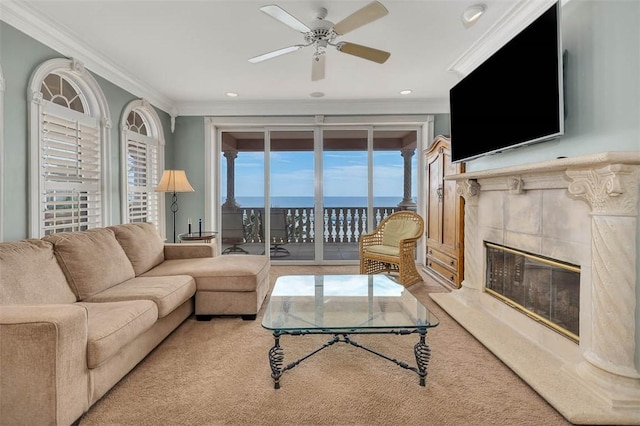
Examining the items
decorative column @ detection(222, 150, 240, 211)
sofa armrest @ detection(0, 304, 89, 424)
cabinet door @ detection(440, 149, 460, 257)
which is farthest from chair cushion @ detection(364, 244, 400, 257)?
sofa armrest @ detection(0, 304, 89, 424)

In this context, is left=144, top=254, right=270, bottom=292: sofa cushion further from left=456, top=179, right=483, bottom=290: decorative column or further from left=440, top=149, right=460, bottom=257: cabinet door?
left=440, top=149, right=460, bottom=257: cabinet door

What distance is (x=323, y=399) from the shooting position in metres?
1.68

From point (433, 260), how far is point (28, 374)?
13.6 feet

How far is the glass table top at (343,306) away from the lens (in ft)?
5.86

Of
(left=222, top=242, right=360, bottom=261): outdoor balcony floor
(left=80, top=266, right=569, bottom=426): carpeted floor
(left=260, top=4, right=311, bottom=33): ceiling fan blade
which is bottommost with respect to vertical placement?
(left=80, top=266, right=569, bottom=426): carpeted floor

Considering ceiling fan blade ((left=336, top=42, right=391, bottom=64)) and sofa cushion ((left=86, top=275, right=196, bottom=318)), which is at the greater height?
ceiling fan blade ((left=336, top=42, right=391, bottom=64))

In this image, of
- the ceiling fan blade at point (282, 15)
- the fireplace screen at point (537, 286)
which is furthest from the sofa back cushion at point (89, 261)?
the fireplace screen at point (537, 286)

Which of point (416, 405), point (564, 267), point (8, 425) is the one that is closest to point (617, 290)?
point (564, 267)

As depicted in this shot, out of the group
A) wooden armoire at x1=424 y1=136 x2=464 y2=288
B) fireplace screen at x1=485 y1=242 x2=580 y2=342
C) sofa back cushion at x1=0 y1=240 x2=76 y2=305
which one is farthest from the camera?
wooden armoire at x1=424 y1=136 x2=464 y2=288

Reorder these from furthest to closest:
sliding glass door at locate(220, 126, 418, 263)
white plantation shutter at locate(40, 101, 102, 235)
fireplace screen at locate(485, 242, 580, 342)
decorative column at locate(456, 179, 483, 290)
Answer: sliding glass door at locate(220, 126, 418, 263) → decorative column at locate(456, 179, 483, 290) → white plantation shutter at locate(40, 101, 102, 235) → fireplace screen at locate(485, 242, 580, 342)

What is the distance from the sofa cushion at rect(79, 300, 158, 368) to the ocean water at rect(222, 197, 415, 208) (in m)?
3.18

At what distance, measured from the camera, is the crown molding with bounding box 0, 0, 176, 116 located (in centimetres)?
227

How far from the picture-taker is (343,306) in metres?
2.14

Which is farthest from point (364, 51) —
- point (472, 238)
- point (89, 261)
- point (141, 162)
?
point (141, 162)
